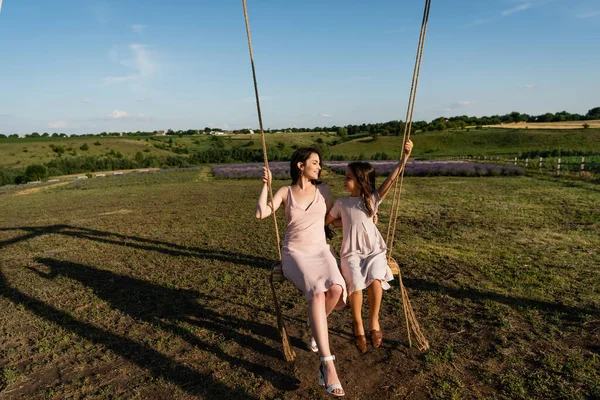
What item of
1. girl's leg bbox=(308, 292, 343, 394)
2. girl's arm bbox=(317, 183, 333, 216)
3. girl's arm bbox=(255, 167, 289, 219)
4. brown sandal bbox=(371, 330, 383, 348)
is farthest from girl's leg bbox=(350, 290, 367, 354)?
girl's arm bbox=(255, 167, 289, 219)

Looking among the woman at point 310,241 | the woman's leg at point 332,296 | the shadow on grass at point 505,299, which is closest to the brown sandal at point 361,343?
the woman at point 310,241

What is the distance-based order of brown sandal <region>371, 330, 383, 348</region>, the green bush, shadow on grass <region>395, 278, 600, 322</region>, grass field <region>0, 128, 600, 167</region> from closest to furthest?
brown sandal <region>371, 330, 383, 348</region> < shadow on grass <region>395, 278, 600, 322</region> < the green bush < grass field <region>0, 128, 600, 167</region>

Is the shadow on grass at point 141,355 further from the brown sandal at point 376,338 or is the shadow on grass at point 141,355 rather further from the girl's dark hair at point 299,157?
the girl's dark hair at point 299,157

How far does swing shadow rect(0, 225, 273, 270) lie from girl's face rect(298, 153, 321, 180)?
3075mm

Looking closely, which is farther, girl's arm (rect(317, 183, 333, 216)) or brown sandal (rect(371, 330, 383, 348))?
girl's arm (rect(317, 183, 333, 216))

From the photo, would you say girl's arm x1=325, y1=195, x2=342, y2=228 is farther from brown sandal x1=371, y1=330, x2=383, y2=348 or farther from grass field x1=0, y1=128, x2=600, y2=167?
grass field x1=0, y1=128, x2=600, y2=167

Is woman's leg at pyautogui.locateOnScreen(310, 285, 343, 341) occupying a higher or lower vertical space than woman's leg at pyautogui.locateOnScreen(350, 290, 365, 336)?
higher

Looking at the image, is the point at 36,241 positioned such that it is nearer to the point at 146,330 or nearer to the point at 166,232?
the point at 166,232

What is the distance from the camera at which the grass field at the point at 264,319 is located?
315 centimetres

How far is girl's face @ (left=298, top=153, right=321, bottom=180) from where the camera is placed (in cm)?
365

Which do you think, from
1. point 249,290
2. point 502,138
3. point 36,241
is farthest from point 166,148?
point 249,290

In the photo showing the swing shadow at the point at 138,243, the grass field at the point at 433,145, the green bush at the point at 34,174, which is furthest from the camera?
the grass field at the point at 433,145

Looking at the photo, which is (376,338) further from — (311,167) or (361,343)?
A: (311,167)

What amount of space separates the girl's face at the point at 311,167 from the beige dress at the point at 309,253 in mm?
184
